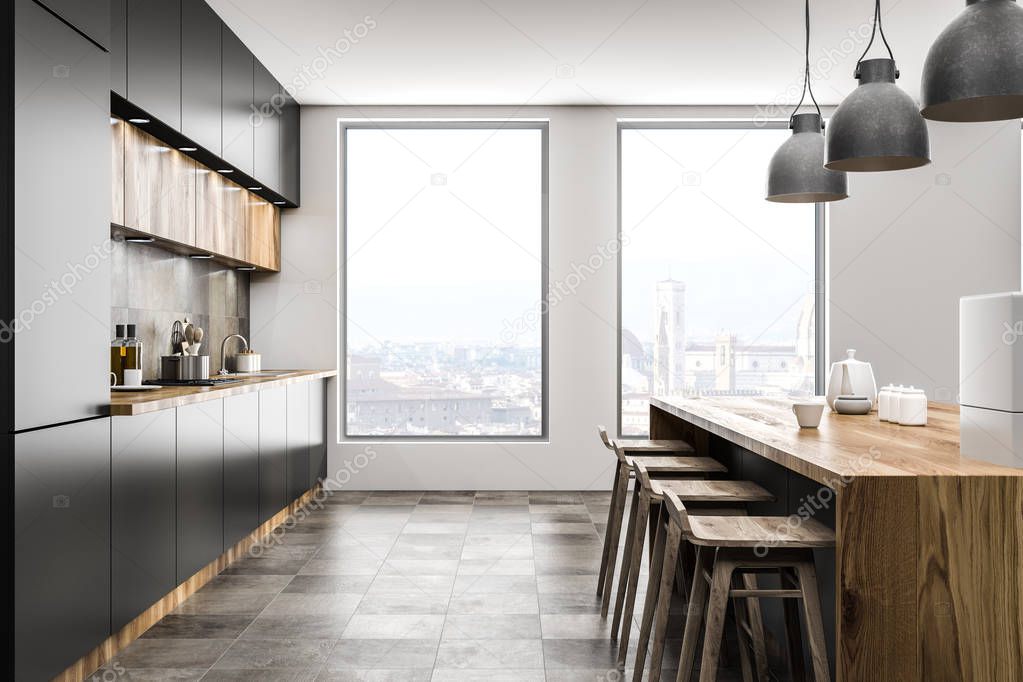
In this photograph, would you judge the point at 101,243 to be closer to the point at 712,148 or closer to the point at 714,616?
the point at 714,616

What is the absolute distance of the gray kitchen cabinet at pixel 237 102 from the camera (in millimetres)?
4246

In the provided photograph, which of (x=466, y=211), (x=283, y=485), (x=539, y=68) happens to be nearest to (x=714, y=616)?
(x=283, y=485)

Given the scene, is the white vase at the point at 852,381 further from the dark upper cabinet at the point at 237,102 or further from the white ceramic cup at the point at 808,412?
the dark upper cabinet at the point at 237,102

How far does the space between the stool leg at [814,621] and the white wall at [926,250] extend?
14.0 ft

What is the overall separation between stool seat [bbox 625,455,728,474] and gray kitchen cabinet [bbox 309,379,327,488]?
2883 mm

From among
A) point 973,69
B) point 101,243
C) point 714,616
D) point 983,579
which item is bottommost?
point 714,616

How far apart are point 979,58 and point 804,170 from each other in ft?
4.01

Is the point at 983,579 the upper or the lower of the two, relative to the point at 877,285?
lower

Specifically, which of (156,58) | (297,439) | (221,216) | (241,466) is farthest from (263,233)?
(156,58)

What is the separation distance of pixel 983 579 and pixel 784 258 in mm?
4607

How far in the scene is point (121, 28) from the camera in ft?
9.86

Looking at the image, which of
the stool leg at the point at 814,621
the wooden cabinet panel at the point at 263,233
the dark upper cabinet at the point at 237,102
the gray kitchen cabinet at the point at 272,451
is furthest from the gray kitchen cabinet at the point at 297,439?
the stool leg at the point at 814,621

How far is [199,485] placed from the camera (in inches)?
136

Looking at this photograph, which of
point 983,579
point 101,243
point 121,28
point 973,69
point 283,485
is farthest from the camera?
point 283,485
